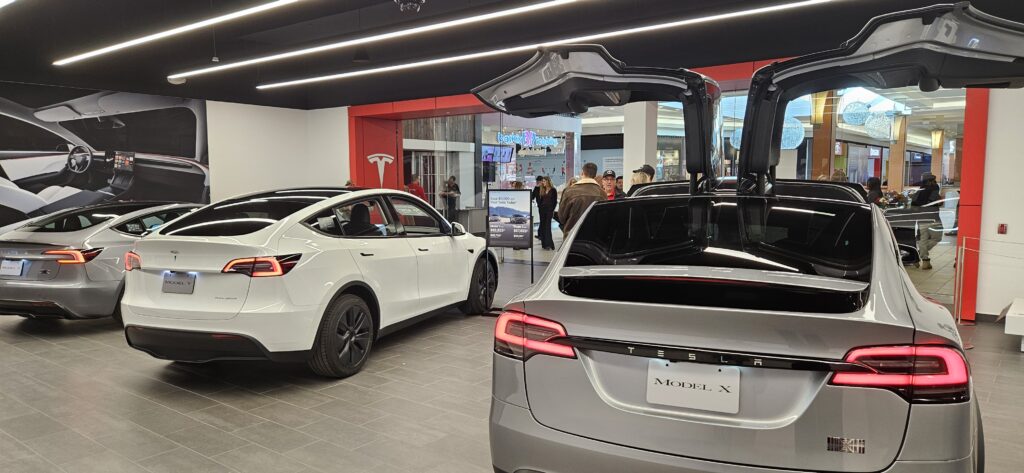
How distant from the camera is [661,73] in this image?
3354 millimetres

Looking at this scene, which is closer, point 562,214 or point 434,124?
point 562,214

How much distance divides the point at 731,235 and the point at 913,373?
86 centimetres

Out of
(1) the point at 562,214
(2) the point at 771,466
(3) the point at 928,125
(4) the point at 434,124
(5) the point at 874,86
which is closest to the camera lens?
(2) the point at 771,466

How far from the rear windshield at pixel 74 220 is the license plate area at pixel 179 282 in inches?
97.7

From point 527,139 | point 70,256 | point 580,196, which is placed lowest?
point 70,256

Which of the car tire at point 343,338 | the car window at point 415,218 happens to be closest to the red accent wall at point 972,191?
the car window at point 415,218

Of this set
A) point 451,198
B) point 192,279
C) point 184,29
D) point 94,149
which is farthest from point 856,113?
point 94,149

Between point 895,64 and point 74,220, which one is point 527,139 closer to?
point 74,220

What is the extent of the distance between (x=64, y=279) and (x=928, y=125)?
31.9 feet

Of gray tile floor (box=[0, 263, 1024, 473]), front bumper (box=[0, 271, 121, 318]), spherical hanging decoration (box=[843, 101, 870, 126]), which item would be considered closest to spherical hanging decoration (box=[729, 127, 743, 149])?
spherical hanging decoration (box=[843, 101, 870, 126])

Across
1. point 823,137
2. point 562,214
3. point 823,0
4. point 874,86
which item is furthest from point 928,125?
point 874,86

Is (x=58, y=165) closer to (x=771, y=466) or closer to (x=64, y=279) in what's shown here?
(x=64, y=279)

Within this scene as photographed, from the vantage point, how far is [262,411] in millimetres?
3816

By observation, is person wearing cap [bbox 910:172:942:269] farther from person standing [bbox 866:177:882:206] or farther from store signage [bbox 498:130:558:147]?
store signage [bbox 498:130:558:147]
